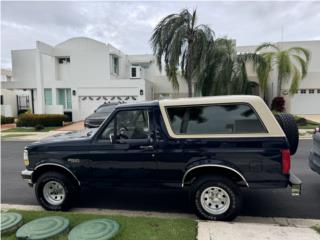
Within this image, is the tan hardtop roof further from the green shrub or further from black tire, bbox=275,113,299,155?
the green shrub

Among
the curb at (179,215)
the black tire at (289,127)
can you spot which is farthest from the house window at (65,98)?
the black tire at (289,127)

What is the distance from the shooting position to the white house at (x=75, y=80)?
834 inches

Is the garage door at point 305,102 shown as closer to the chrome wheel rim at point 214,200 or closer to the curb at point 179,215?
the curb at point 179,215

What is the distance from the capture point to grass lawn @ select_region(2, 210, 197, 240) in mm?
3483

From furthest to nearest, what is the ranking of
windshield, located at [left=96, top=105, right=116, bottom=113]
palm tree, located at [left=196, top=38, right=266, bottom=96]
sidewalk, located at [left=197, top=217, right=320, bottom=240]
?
palm tree, located at [left=196, top=38, right=266, bottom=96] → windshield, located at [left=96, top=105, right=116, bottom=113] → sidewalk, located at [left=197, top=217, right=320, bottom=240]

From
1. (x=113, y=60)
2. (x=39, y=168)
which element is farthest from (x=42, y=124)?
(x=39, y=168)

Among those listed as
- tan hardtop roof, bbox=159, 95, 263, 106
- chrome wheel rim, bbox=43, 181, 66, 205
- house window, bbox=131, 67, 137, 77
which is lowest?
chrome wheel rim, bbox=43, 181, 66, 205

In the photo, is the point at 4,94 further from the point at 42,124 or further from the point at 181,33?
the point at 181,33

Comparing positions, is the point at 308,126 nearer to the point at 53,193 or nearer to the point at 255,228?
the point at 255,228

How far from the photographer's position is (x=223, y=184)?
4.01 m

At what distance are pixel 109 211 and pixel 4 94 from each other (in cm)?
2739

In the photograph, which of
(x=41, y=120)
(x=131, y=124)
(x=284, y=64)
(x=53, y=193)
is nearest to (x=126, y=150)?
(x=131, y=124)

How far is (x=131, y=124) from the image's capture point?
4426 mm

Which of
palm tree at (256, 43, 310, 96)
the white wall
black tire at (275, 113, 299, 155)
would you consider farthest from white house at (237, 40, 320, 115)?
the white wall
